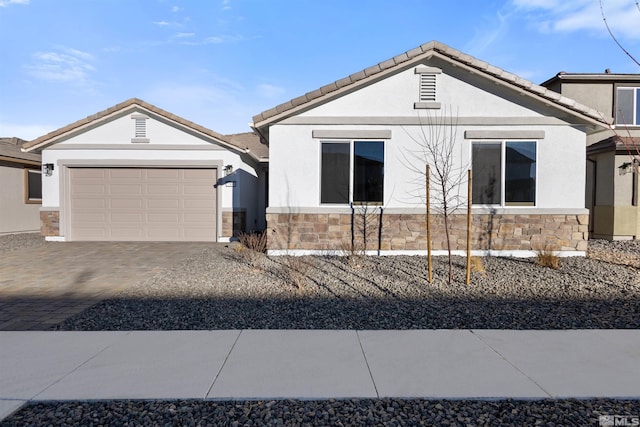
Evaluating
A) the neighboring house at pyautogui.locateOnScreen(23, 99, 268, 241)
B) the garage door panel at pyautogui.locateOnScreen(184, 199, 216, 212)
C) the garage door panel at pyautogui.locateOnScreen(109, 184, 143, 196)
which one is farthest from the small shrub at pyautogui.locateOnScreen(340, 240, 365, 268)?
the garage door panel at pyautogui.locateOnScreen(109, 184, 143, 196)

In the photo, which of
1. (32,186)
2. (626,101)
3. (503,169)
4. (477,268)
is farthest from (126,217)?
(626,101)

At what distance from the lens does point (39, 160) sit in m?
16.8

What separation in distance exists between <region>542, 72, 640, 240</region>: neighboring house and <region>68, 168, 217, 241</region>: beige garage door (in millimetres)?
14584

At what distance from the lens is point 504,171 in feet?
32.1

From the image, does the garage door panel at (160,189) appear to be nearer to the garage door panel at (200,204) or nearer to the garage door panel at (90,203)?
the garage door panel at (200,204)

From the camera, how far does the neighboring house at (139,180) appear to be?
527 inches

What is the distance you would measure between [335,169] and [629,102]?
14171 millimetres

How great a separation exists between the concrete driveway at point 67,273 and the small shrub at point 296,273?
9.72ft

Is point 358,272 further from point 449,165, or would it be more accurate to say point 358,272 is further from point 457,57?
point 457,57

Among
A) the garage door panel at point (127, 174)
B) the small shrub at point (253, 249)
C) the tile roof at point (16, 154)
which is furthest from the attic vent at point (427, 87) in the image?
the tile roof at point (16, 154)

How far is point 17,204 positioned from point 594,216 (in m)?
23.9

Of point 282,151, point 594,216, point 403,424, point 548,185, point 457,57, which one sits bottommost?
point 403,424

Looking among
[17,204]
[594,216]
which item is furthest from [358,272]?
[17,204]

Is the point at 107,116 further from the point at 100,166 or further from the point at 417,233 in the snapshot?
the point at 417,233
